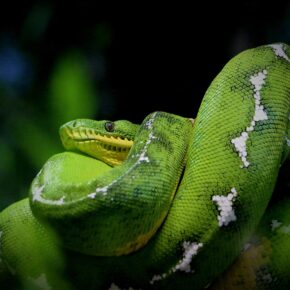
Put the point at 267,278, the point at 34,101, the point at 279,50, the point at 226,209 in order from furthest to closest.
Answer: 1. the point at 279,50
2. the point at 267,278
3. the point at 226,209
4. the point at 34,101

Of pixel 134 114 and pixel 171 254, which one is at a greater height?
pixel 134 114

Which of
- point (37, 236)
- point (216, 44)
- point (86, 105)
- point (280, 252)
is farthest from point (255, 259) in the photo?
point (216, 44)

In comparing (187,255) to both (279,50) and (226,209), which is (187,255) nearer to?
(226,209)

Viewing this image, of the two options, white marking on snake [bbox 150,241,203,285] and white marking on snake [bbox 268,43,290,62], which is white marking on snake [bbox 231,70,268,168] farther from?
white marking on snake [bbox 150,241,203,285]

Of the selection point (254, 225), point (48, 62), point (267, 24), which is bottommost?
point (254, 225)

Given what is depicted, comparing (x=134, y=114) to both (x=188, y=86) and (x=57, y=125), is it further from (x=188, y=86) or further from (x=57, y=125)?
(x=57, y=125)

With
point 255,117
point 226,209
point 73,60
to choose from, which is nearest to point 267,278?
point 226,209
